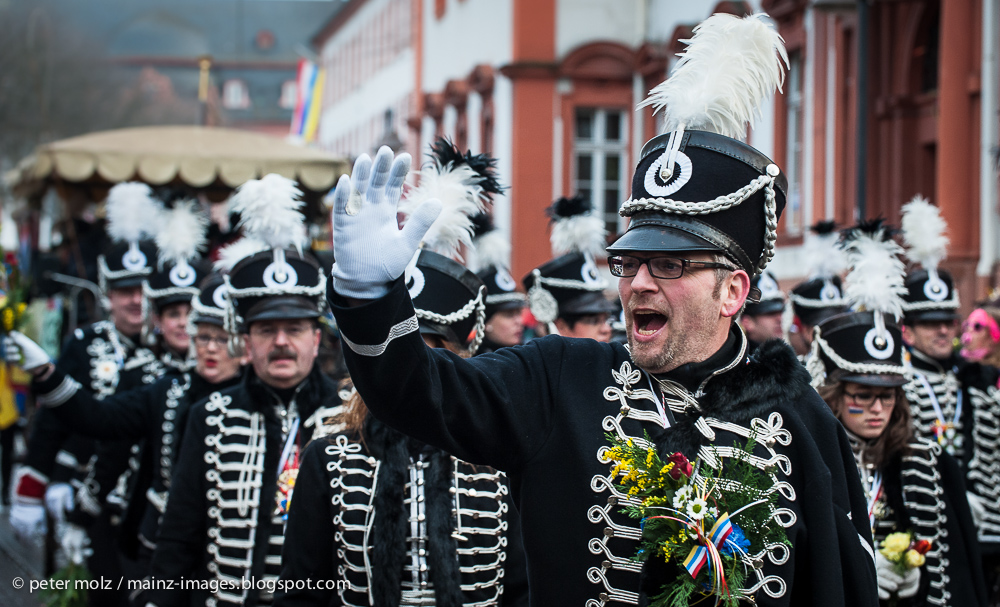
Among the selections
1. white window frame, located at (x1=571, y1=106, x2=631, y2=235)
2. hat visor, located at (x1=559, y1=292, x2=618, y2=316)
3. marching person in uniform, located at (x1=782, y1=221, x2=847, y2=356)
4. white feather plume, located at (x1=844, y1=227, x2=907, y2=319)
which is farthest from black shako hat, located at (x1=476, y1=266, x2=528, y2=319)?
white window frame, located at (x1=571, y1=106, x2=631, y2=235)

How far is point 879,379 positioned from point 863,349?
167mm

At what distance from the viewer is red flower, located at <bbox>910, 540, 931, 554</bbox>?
580cm

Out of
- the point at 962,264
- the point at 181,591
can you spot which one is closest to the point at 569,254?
the point at 181,591

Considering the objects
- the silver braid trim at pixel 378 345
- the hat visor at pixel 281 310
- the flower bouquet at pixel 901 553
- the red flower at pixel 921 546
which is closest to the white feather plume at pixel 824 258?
the red flower at pixel 921 546

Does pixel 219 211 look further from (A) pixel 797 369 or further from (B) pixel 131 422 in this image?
(A) pixel 797 369

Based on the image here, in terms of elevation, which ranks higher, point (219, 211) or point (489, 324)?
point (219, 211)

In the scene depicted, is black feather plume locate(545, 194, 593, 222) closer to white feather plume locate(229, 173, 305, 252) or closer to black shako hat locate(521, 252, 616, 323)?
black shako hat locate(521, 252, 616, 323)

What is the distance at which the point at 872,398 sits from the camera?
6.02m

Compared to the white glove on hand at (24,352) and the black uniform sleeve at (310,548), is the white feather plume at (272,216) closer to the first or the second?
the white glove on hand at (24,352)

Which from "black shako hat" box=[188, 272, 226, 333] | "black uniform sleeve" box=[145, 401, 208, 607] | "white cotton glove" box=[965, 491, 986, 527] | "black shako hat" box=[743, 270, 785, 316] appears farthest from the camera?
"black shako hat" box=[743, 270, 785, 316]

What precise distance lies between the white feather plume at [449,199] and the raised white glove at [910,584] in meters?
2.43

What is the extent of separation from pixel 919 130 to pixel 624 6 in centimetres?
1009

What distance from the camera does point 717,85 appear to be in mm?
3637

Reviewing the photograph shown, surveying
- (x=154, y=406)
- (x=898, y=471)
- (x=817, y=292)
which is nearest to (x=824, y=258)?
(x=817, y=292)
